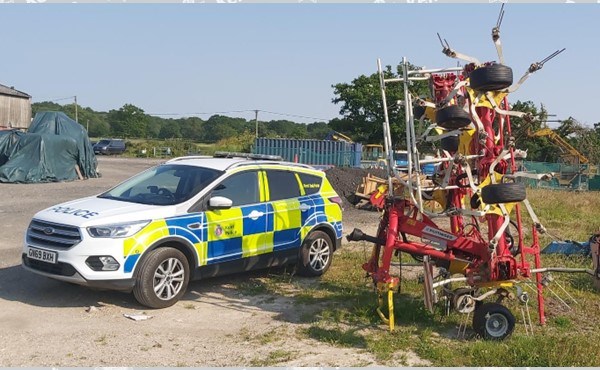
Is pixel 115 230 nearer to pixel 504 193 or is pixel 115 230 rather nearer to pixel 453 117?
pixel 453 117

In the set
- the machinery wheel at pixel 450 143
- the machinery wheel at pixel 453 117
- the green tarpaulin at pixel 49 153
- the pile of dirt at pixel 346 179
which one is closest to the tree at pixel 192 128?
the green tarpaulin at pixel 49 153

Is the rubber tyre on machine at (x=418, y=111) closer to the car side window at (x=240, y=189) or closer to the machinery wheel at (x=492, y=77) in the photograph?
the machinery wheel at (x=492, y=77)

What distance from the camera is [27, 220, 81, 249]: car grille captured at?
22.9ft

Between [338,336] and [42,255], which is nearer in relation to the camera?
[338,336]

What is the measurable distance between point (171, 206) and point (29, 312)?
1979 mm

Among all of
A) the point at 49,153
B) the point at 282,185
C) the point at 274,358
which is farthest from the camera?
the point at 49,153

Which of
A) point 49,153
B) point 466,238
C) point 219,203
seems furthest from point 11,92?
point 466,238

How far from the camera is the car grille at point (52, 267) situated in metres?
6.90

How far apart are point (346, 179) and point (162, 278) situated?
49.4 ft

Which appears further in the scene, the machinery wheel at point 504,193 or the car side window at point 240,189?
the car side window at point 240,189

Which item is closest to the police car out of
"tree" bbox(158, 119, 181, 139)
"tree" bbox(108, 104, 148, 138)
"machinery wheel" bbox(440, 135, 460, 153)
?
"machinery wheel" bbox(440, 135, 460, 153)

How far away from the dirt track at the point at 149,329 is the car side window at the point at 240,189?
123 centimetres

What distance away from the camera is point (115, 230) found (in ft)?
22.9

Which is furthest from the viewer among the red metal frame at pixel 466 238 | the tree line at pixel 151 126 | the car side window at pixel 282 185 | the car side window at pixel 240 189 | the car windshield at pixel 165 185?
the tree line at pixel 151 126
